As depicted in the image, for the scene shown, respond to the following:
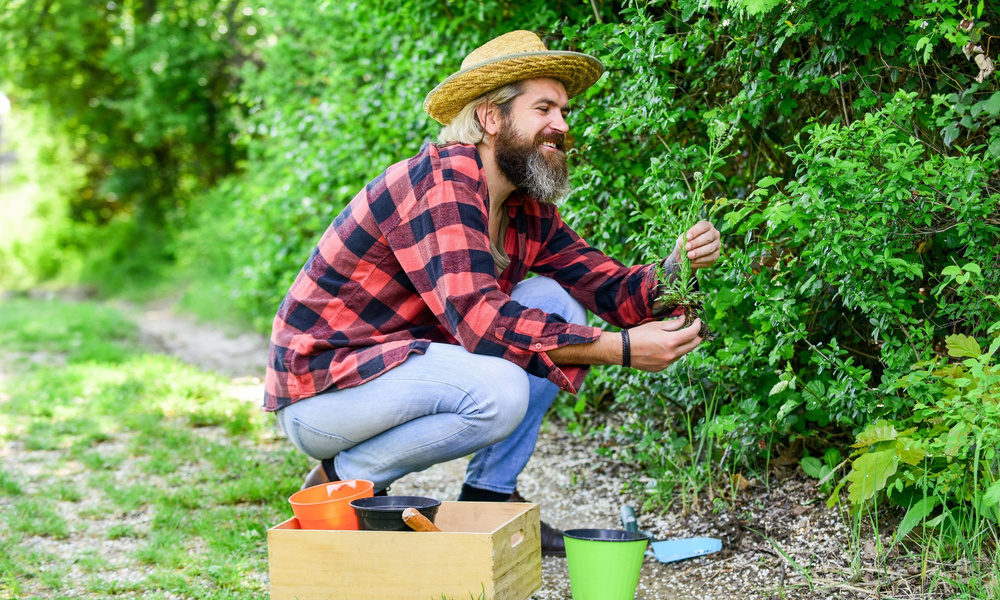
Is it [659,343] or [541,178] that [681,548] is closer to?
[659,343]

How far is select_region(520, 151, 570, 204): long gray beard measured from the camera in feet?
7.77

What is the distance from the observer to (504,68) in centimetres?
236

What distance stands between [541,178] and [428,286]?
47 cm

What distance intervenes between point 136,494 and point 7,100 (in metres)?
16.6

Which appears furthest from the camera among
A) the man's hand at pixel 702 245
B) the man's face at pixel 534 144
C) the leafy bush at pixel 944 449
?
the man's face at pixel 534 144

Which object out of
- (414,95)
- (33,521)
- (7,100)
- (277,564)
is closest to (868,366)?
(277,564)

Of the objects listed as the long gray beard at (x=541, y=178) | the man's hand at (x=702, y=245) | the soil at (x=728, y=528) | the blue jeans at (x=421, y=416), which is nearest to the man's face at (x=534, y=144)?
the long gray beard at (x=541, y=178)

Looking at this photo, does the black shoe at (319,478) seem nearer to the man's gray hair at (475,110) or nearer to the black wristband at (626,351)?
the black wristband at (626,351)

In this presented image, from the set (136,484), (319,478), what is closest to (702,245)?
(319,478)

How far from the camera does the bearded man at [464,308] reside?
6.89ft

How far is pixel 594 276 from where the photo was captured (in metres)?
2.65

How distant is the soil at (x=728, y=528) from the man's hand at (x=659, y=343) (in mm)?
624

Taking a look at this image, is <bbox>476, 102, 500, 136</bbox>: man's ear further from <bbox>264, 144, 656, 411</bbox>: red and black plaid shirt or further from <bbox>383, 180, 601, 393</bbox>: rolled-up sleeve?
<bbox>383, 180, 601, 393</bbox>: rolled-up sleeve

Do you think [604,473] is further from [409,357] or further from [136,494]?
[136,494]
